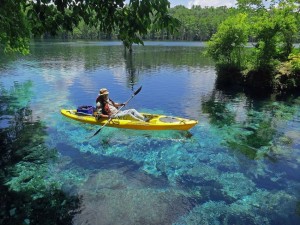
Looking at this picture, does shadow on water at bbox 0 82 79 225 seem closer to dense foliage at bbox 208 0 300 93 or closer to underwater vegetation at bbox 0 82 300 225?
underwater vegetation at bbox 0 82 300 225

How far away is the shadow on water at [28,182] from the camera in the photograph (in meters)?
10.4

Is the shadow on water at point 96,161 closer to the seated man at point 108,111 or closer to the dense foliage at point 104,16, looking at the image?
the seated man at point 108,111

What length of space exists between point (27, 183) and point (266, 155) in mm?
11641

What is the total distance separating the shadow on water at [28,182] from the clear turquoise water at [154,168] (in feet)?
0.13

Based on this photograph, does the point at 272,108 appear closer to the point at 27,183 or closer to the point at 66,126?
the point at 66,126

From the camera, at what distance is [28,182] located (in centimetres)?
1261

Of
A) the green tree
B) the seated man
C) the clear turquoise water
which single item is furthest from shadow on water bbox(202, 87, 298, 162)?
the green tree

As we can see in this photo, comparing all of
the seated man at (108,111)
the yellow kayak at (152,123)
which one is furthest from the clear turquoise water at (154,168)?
the seated man at (108,111)

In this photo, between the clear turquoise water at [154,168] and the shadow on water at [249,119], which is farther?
the shadow on water at [249,119]

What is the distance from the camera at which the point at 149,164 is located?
14742 millimetres

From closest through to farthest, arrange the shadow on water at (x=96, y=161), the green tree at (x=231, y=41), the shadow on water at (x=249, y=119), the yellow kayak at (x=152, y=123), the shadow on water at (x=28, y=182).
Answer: the shadow on water at (x=28, y=182) < the shadow on water at (x=96, y=161) < the shadow on water at (x=249, y=119) < the yellow kayak at (x=152, y=123) < the green tree at (x=231, y=41)

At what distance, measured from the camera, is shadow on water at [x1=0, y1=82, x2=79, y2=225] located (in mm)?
10449

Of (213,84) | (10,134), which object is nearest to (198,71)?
(213,84)

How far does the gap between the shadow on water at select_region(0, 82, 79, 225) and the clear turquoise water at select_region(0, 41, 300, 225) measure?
4 cm
